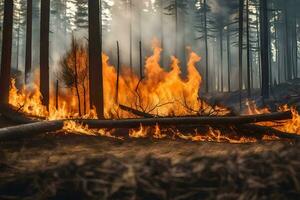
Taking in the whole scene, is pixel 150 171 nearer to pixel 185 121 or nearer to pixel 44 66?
pixel 185 121

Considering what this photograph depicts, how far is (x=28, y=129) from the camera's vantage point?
6.64 meters

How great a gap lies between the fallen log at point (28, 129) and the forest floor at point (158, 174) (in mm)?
360

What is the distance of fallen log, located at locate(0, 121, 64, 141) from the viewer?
619 centimetres

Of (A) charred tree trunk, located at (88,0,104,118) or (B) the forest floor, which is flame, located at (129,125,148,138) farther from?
(A) charred tree trunk, located at (88,0,104,118)

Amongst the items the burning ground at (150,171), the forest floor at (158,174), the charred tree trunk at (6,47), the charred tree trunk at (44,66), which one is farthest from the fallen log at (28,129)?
the charred tree trunk at (44,66)

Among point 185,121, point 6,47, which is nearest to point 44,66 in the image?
point 6,47

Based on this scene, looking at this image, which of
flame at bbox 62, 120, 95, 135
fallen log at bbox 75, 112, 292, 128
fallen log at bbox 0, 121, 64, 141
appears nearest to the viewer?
fallen log at bbox 0, 121, 64, 141

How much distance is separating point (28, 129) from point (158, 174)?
289cm

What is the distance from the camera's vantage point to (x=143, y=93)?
20.4 meters

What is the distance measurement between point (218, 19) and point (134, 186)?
5202 cm

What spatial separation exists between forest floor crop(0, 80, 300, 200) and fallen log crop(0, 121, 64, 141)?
0.36m

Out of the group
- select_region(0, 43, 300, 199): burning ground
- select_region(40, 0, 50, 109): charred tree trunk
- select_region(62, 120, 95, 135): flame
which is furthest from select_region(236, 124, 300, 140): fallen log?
select_region(40, 0, 50, 109): charred tree trunk

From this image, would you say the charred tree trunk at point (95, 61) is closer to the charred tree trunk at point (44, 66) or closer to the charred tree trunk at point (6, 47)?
the charred tree trunk at point (6, 47)

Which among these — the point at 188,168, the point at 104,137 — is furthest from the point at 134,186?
the point at 104,137
